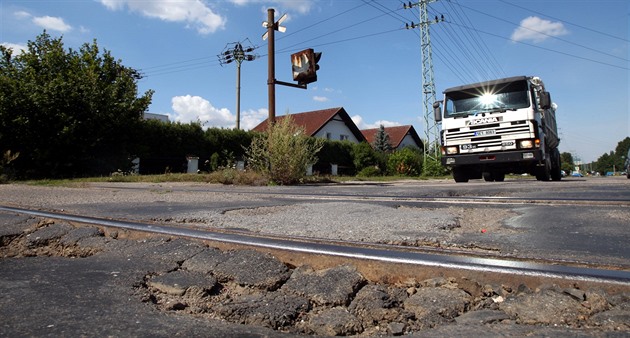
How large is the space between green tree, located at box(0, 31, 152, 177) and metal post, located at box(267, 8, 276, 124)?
8.20 metres

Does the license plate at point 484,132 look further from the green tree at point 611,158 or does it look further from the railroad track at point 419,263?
the green tree at point 611,158

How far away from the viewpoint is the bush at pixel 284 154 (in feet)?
39.8

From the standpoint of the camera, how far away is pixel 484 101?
36.4 ft

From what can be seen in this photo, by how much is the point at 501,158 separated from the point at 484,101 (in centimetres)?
155

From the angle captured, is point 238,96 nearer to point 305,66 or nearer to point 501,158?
point 305,66

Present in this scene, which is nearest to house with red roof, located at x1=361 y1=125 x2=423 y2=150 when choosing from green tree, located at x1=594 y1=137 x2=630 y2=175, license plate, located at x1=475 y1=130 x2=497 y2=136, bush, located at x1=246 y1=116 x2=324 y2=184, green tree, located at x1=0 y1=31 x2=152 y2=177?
green tree, located at x1=0 y1=31 x2=152 y2=177

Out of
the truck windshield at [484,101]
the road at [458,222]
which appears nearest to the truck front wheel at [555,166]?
the truck windshield at [484,101]

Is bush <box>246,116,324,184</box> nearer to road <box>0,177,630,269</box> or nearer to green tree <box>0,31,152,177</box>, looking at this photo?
road <box>0,177,630,269</box>

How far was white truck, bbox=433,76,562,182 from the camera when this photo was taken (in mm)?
10633

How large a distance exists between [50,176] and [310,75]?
11.7 metres

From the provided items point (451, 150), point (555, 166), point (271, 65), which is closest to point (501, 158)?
point (451, 150)

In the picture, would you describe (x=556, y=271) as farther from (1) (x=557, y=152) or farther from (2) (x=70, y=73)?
(2) (x=70, y=73)

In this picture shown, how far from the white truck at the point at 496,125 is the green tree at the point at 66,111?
14.6m

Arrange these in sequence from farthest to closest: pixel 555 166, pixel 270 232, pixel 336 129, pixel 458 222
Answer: pixel 336 129
pixel 555 166
pixel 458 222
pixel 270 232
